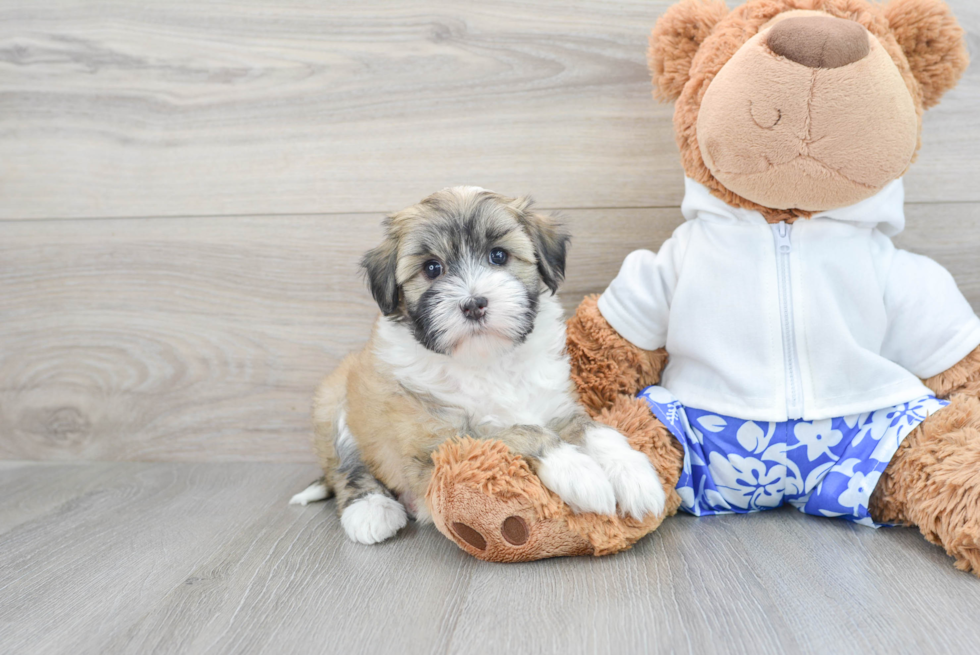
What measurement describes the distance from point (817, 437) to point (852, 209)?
0.52 meters

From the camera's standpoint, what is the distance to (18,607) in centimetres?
141

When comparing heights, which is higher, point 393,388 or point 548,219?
point 548,219

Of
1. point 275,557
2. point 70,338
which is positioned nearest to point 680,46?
point 275,557

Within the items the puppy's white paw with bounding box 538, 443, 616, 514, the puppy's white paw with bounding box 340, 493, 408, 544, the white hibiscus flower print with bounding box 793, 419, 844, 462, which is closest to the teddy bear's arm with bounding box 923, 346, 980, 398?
the white hibiscus flower print with bounding box 793, 419, 844, 462

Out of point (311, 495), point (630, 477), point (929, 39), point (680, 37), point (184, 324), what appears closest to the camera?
point (630, 477)

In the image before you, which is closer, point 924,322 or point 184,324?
point 924,322

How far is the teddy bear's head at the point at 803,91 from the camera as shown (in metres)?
1.47

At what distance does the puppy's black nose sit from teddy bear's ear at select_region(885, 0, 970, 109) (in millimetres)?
1104

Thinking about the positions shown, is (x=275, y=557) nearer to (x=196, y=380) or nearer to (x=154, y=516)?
(x=154, y=516)

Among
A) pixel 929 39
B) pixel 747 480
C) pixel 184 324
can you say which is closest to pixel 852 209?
pixel 929 39

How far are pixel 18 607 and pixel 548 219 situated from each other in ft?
4.43

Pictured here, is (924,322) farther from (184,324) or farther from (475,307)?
(184,324)

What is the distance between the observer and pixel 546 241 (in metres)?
1.69

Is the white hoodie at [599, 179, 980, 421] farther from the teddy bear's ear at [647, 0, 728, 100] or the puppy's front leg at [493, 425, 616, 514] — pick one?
the puppy's front leg at [493, 425, 616, 514]
